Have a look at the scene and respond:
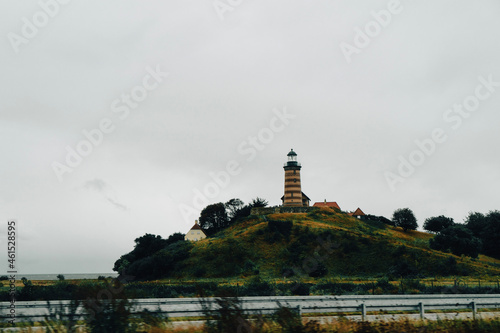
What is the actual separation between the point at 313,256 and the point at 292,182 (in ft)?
89.5

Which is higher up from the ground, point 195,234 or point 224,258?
point 195,234

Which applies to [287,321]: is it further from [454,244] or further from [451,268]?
[454,244]

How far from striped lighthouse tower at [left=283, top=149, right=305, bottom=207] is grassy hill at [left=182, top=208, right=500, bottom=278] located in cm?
1135

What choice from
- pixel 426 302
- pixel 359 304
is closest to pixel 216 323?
pixel 359 304

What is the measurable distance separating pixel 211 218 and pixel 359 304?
346 ft

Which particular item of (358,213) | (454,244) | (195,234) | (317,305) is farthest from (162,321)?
(358,213)

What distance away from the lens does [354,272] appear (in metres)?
68.2

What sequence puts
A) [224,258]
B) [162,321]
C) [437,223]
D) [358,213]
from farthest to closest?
[358,213] → [437,223] → [224,258] → [162,321]

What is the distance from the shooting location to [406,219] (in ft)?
391

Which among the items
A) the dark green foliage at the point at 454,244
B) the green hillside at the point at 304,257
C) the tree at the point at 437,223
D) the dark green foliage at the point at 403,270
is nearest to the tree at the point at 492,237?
the tree at the point at 437,223

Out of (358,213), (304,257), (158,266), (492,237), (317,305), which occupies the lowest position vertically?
(317,305)

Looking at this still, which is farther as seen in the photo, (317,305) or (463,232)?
(463,232)

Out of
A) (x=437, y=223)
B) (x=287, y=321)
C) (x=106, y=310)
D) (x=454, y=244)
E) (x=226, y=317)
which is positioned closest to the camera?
(x=106, y=310)

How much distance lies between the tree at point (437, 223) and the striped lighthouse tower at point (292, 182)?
38.5m
